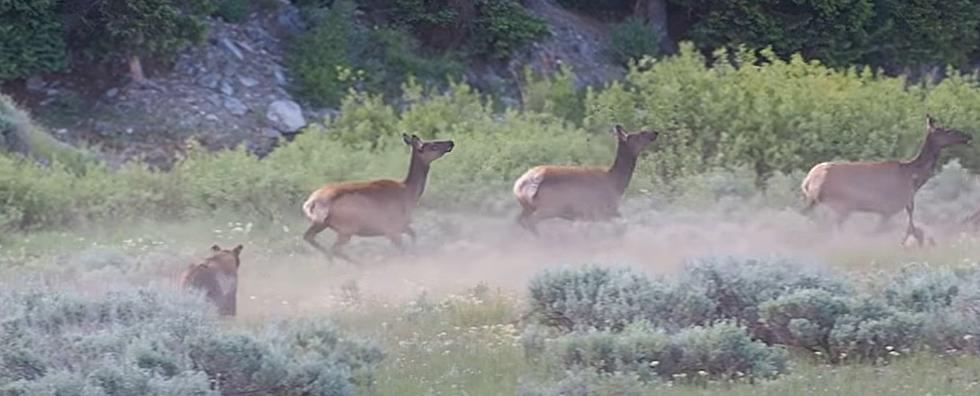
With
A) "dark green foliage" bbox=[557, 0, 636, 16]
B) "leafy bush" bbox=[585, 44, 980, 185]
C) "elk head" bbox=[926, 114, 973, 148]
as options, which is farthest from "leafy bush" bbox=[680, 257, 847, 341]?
"dark green foliage" bbox=[557, 0, 636, 16]

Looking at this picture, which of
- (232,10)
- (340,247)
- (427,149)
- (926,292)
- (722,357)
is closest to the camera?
(722,357)

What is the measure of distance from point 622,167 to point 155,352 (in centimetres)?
1113

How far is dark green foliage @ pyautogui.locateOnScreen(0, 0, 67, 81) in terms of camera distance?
111 ft

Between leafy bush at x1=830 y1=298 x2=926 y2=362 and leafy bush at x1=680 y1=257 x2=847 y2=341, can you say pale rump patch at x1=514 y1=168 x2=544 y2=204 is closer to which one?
leafy bush at x1=680 y1=257 x2=847 y2=341

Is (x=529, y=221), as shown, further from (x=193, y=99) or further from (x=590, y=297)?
(x=193, y=99)

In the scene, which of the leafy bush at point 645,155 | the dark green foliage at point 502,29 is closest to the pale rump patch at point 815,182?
the leafy bush at point 645,155

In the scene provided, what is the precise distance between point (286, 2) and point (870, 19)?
13549mm

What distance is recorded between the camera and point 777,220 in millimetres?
21500

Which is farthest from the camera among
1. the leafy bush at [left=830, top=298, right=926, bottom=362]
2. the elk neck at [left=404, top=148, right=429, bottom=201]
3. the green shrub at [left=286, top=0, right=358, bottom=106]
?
the green shrub at [left=286, top=0, right=358, bottom=106]

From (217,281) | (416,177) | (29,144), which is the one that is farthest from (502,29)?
(217,281)

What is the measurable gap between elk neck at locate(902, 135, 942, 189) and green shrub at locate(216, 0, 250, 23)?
20.5 m

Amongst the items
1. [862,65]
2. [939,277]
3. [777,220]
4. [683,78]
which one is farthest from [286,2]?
[939,277]

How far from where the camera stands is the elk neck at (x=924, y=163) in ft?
67.9

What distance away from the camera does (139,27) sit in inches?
1341
